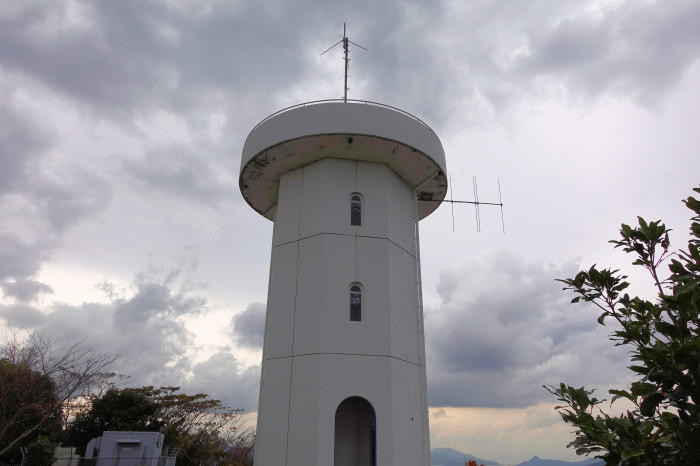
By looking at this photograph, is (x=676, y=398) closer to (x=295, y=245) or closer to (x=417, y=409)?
(x=417, y=409)

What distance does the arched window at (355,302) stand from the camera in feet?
42.6

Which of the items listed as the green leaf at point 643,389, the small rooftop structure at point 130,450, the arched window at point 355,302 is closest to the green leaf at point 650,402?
the green leaf at point 643,389

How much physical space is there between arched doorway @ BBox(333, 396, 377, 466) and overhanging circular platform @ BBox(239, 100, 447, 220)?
23.3 feet

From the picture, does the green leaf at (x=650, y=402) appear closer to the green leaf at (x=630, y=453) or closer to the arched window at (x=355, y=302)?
the green leaf at (x=630, y=453)

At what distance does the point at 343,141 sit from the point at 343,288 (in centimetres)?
421

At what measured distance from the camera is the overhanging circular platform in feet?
44.6

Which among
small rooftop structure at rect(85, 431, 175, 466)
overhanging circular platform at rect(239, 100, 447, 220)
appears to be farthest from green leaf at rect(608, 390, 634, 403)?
small rooftop structure at rect(85, 431, 175, 466)

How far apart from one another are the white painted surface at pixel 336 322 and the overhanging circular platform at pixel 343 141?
1.53ft

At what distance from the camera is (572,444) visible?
135 inches

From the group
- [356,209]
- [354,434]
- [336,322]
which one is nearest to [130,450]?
[354,434]

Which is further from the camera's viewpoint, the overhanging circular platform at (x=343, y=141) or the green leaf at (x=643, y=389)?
the overhanging circular platform at (x=343, y=141)

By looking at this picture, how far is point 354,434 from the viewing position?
13438 mm

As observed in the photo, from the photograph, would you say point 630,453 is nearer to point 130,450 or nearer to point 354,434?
point 354,434

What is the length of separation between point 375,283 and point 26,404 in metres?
17.1
